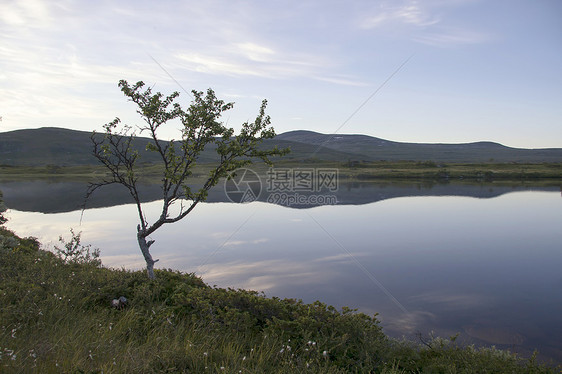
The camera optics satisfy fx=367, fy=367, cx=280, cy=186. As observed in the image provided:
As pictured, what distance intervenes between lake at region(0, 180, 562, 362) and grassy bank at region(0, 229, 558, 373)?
265 centimetres

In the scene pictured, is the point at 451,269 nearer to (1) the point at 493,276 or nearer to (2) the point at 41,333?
(1) the point at 493,276

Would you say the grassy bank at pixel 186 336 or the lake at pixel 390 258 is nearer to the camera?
the grassy bank at pixel 186 336

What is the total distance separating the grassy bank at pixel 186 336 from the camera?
5371 mm

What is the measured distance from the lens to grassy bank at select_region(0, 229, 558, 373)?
5371 mm

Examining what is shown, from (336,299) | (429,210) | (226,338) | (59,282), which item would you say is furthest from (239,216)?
(226,338)

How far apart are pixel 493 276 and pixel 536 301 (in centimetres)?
257

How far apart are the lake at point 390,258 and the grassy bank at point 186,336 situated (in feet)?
8.68

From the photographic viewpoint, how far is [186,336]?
6.40 m

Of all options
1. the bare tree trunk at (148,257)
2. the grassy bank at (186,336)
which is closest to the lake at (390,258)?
the grassy bank at (186,336)
